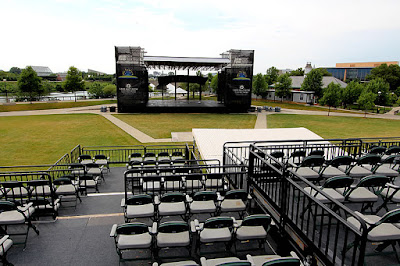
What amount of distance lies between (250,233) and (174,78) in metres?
39.1

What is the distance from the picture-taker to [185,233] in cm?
503

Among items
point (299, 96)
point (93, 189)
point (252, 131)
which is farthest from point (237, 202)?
point (299, 96)

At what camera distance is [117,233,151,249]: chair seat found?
186 inches

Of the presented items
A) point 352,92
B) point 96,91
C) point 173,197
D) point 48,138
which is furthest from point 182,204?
point 96,91

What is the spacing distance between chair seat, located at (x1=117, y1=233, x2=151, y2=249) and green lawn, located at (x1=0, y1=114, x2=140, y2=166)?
12966 millimetres

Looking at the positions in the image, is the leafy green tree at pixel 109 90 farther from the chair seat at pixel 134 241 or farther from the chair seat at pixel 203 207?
the chair seat at pixel 134 241

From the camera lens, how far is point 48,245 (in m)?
5.52

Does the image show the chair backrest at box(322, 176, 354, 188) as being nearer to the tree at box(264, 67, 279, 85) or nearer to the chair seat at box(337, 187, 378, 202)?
the chair seat at box(337, 187, 378, 202)

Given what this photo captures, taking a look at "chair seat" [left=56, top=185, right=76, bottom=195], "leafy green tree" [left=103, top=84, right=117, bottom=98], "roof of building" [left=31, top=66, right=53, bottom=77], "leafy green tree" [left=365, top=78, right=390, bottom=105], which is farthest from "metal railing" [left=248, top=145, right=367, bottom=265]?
"roof of building" [left=31, top=66, right=53, bottom=77]

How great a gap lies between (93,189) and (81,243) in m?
5.05

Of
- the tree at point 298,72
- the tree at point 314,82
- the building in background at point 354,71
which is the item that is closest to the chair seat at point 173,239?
the tree at point 314,82

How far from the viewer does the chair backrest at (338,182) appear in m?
5.15

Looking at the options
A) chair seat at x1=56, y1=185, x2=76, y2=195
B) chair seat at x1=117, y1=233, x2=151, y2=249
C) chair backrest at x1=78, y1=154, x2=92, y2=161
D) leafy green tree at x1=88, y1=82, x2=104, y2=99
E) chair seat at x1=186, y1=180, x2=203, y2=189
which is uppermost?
leafy green tree at x1=88, y1=82, x2=104, y2=99

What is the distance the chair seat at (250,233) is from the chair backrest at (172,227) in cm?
105
